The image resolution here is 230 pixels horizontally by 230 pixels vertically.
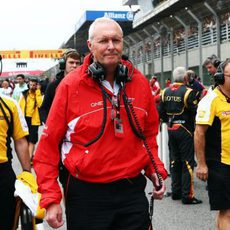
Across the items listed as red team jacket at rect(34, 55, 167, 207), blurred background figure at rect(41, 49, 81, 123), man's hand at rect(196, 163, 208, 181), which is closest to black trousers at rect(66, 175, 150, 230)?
red team jacket at rect(34, 55, 167, 207)

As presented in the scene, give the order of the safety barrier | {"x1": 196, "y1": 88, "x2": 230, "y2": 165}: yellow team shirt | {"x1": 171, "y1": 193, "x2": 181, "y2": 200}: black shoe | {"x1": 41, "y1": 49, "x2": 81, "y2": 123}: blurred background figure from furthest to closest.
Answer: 1. the safety barrier
2. {"x1": 171, "y1": 193, "x2": 181, "y2": 200}: black shoe
3. {"x1": 41, "y1": 49, "x2": 81, "y2": 123}: blurred background figure
4. {"x1": 196, "y1": 88, "x2": 230, "y2": 165}: yellow team shirt

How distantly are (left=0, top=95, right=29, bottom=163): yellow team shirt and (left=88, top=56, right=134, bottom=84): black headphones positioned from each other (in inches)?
41.3

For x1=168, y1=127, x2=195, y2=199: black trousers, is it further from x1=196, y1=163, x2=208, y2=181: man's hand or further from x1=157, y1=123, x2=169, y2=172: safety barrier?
x1=196, y1=163, x2=208, y2=181: man's hand

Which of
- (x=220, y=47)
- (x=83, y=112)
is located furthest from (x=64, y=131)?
(x=220, y=47)

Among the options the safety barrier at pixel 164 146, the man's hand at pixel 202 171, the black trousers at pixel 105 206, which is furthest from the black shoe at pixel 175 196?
the black trousers at pixel 105 206

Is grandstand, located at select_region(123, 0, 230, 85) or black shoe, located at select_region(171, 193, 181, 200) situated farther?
grandstand, located at select_region(123, 0, 230, 85)

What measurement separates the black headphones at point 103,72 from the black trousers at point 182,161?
4.43 metres

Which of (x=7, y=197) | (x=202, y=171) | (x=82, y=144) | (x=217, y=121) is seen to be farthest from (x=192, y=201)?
(x=82, y=144)

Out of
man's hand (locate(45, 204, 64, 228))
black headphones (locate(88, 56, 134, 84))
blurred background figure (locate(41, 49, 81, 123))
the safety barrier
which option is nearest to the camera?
man's hand (locate(45, 204, 64, 228))

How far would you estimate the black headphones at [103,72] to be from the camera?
10.7 ft

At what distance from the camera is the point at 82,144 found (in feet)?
10.6

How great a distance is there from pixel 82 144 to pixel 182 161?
476cm

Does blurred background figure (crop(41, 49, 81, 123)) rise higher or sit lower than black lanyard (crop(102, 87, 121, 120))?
higher

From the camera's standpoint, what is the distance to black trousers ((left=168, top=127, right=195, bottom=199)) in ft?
25.0
